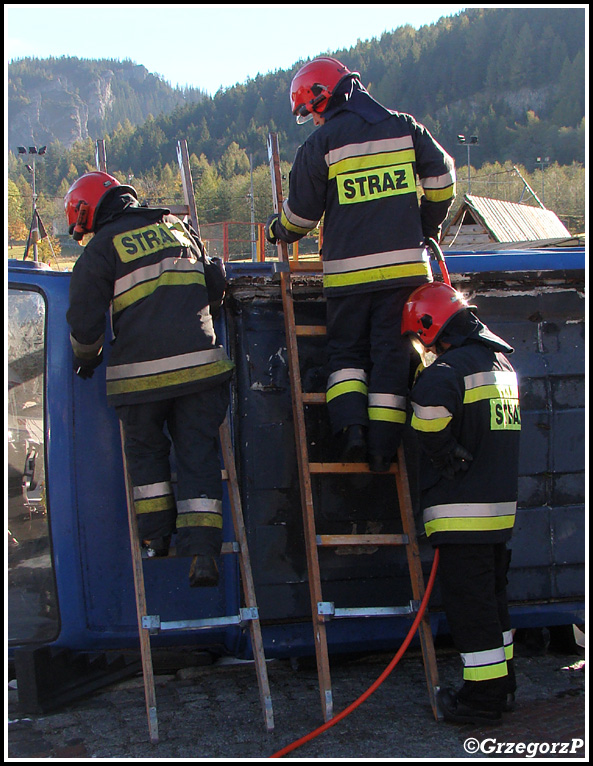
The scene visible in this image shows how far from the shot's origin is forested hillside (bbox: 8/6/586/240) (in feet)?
219

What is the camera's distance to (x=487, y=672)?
9.96 feet

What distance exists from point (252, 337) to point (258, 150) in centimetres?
8403

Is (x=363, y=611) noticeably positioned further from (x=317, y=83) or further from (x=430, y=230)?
(x=317, y=83)

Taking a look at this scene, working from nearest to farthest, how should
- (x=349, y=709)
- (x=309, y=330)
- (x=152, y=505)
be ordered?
(x=349, y=709) → (x=152, y=505) → (x=309, y=330)

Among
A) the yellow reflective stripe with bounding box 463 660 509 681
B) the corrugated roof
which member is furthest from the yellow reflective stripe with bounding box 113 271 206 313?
the corrugated roof

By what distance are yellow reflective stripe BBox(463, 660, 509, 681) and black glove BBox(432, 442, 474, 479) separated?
2.51 ft

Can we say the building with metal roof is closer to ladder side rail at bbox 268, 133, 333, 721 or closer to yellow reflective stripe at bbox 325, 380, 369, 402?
ladder side rail at bbox 268, 133, 333, 721

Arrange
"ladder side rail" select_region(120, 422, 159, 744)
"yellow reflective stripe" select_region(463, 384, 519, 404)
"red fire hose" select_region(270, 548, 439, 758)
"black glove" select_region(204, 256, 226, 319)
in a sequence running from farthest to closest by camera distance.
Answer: "black glove" select_region(204, 256, 226, 319)
"yellow reflective stripe" select_region(463, 384, 519, 404)
"ladder side rail" select_region(120, 422, 159, 744)
"red fire hose" select_region(270, 548, 439, 758)

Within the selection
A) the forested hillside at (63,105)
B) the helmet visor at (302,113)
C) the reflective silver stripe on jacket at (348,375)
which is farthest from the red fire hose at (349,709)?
the forested hillside at (63,105)

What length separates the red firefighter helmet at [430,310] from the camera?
10.4 ft

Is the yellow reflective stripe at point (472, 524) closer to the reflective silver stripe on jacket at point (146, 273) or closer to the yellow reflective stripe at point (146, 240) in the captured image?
the reflective silver stripe on jacket at point (146, 273)

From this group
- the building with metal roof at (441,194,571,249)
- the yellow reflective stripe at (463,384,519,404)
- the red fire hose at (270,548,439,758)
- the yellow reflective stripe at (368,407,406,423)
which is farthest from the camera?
the building with metal roof at (441,194,571,249)

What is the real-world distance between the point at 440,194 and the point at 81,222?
1.66 meters

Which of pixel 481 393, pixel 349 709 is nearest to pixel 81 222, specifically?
pixel 481 393
